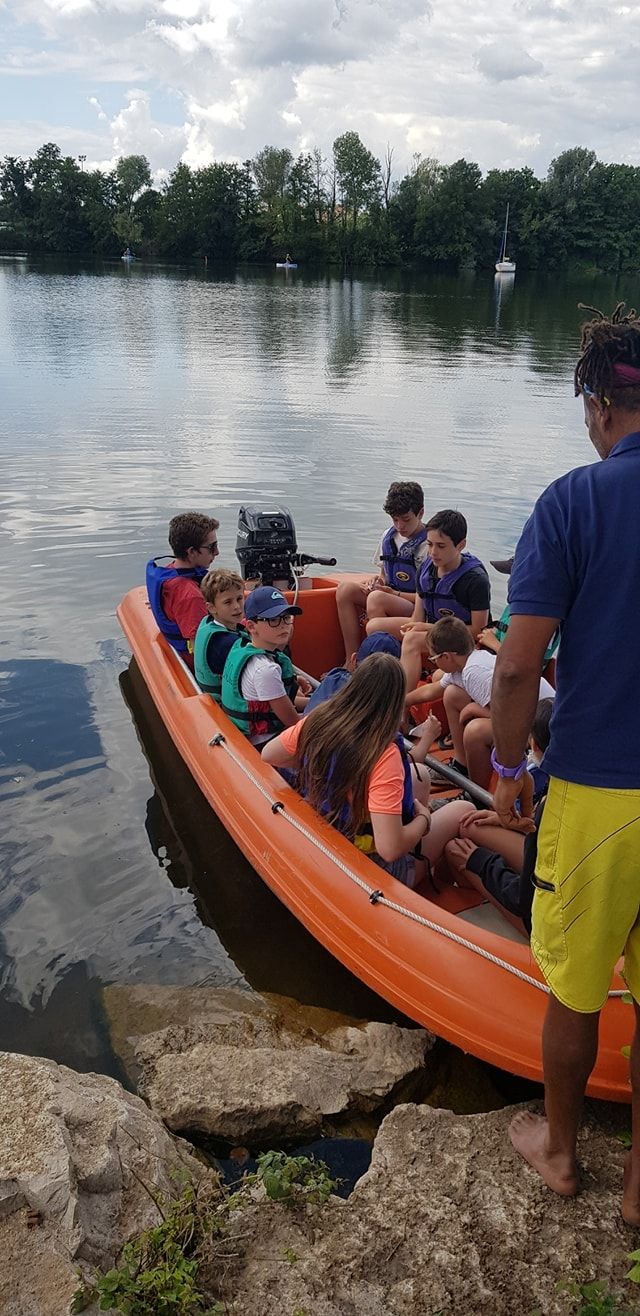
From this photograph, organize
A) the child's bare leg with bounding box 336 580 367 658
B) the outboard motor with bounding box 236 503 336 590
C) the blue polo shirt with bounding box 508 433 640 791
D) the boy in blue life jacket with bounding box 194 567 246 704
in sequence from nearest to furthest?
the blue polo shirt with bounding box 508 433 640 791 → the boy in blue life jacket with bounding box 194 567 246 704 → the outboard motor with bounding box 236 503 336 590 → the child's bare leg with bounding box 336 580 367 658

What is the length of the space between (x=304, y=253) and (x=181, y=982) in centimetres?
6329

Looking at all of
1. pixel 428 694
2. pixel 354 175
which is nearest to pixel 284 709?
pixel 428 694

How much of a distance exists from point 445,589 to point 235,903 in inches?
75.9

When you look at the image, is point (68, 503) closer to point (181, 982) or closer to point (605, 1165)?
point (181, 982)

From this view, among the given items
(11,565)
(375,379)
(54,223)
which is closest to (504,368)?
(375,379)

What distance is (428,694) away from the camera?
13.6 feet

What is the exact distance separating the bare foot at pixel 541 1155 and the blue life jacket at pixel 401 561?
3.47 metres

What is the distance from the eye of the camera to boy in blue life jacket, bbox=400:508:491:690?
4484 mm

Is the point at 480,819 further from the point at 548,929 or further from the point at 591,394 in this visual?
the point at 591,394

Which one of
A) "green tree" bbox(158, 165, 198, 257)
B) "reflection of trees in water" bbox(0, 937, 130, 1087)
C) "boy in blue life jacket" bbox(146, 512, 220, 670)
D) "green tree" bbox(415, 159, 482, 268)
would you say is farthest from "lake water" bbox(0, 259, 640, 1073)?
"green tree" bbox(158, 165, 198, 257)

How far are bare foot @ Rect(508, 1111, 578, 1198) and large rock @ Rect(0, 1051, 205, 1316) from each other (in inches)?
32.3

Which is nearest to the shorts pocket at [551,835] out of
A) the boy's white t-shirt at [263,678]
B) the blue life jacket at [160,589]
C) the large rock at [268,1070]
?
the large rock at [268,1070]

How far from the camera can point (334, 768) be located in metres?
3.04

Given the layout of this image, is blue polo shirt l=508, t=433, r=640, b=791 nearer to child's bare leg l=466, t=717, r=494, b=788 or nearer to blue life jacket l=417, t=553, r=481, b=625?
child's bare leg l=466, t=717, r=494, b=788
